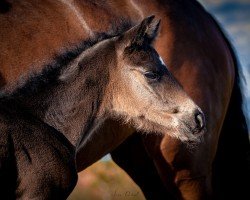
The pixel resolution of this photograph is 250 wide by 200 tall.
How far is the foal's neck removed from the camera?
5.96 m

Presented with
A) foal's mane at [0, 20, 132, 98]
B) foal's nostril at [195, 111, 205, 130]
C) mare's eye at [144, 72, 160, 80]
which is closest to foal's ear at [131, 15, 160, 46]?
mare's eye at [144, 72, 160, 80]

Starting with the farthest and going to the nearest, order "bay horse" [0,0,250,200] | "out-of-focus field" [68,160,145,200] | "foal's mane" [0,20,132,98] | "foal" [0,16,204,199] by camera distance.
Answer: "out-of-focus field" [68,160,145,200] → "bay horse" [0,0,250,200] → "foal's mane" [0,20,132,98] → "foal" [0,16,204,199]

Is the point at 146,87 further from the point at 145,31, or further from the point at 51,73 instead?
the point at 51,73

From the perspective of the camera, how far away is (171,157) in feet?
24.3

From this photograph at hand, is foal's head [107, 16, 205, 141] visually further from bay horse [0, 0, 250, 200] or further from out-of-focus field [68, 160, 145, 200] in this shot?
out-of-focus field [68, 160, 145, 200]

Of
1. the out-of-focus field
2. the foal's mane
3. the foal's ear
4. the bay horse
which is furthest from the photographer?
the out-of-focus field

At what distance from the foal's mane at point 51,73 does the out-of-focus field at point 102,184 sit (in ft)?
18.4

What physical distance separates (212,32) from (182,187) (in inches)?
69.8

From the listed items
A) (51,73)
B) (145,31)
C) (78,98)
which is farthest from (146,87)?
(51,73)

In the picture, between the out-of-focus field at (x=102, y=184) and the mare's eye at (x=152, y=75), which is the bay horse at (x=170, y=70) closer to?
the mare's eye at (x=152, y=75)

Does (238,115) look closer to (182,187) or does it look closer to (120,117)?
(182,187)

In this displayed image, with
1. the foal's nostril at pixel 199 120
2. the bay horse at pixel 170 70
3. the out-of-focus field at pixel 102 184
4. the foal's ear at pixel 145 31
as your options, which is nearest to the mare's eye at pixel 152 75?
the foal's ear at pixel 145 31

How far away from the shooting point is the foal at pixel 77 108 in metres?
5.45

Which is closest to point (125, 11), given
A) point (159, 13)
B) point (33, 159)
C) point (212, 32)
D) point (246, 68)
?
point (159, 13)
